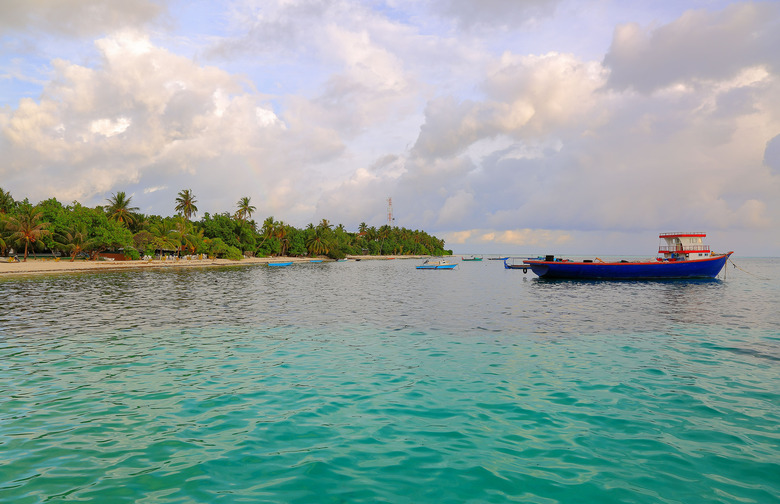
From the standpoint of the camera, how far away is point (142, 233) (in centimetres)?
8888

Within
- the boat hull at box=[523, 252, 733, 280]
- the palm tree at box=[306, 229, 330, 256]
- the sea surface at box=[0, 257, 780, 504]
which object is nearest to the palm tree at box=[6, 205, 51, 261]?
the sea surface at box=[0, 257, 780, 504]

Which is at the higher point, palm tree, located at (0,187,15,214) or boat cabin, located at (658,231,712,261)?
palm tree, located at (0,187,15,214)

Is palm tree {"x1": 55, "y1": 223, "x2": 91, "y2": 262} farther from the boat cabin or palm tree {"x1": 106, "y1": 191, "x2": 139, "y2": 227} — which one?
the boat cabin

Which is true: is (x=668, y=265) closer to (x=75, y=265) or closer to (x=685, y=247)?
(x=685, y=247)

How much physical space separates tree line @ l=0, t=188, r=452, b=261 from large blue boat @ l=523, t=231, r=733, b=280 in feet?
255

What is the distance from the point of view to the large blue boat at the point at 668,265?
53844mm

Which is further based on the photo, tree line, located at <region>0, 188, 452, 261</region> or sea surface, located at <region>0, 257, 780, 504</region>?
tree line, located at <region>0, 188, 452, 261</region>

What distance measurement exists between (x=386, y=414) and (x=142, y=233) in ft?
313

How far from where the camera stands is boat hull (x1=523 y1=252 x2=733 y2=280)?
53969 mm

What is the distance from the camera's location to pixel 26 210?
243 feet

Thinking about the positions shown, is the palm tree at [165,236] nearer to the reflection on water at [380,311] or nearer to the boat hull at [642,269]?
the reflection on water at [380,311]

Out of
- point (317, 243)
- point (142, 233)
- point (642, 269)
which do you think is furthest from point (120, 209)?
point (642, 269)

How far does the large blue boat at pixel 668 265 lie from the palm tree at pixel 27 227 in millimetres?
80126

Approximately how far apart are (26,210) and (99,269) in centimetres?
2015
